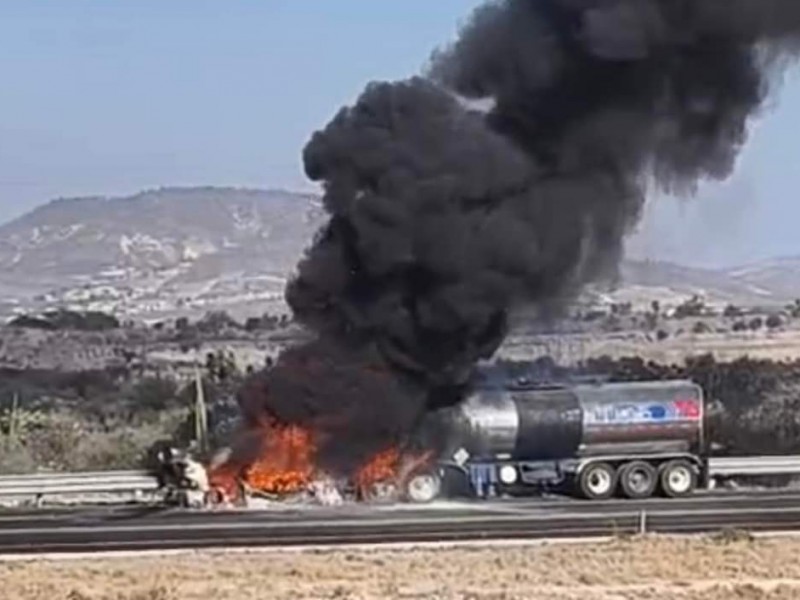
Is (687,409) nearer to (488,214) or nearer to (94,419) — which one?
(488,214)

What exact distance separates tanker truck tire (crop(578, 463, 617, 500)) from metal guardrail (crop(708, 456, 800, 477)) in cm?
345

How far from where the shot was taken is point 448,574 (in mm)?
30812

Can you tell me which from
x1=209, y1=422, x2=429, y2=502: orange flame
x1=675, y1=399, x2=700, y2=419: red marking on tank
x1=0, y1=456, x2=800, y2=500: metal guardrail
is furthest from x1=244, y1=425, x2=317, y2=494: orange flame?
x1=675, y1=399, x2=700, y2=419: red marking on tank

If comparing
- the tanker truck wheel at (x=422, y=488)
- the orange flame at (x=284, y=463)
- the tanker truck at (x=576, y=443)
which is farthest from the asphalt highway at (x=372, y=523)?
the tanker truck at (x=576, y=443)

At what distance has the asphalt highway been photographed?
37344 millimetres

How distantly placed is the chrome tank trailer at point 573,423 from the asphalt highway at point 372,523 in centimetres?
260

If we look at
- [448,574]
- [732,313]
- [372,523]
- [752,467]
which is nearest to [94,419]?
[752,467]

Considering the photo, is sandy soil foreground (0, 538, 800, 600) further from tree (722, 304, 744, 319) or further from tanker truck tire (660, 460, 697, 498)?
tree (722, 304, 744, 319)

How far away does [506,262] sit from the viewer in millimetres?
45500

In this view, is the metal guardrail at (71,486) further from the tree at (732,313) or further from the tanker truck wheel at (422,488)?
the tree at (732,313)

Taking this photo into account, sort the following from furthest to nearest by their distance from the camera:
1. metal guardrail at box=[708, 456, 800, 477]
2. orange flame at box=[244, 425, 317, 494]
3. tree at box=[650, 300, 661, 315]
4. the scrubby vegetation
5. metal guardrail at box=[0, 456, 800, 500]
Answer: tree at box=[650, 300, 661, 315] < the scrubby vegetation < metal guardrail at box=[708, 456, 800, 477] < metal guardrail at box=[0, 456, 800, 500] < orange flame at box=[244, 425, 317, 494]

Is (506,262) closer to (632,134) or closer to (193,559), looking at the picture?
(632,134)

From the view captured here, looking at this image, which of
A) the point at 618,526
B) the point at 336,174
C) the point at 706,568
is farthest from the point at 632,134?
the point at 706,568

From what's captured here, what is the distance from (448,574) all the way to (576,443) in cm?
2020
